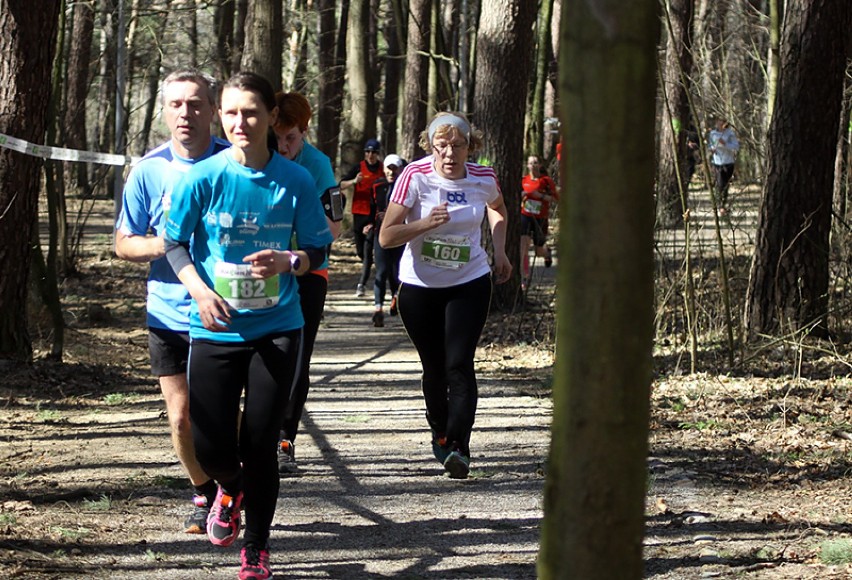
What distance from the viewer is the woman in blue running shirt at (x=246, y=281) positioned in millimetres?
4801

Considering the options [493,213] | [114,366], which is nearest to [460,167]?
[493,213]

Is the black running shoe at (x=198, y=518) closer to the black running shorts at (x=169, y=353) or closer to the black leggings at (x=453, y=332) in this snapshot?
the black running shorts at (x=169, y=353)

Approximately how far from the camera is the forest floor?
5473 mm

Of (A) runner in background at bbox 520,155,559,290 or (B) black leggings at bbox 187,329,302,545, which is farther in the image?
(A) runner in background at bbox 520,155,559,290

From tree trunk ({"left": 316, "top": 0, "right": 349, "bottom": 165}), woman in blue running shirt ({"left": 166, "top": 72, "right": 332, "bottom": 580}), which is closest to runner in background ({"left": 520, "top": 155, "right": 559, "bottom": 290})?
tree trunk ({"left": 316, "top": 0, "right": 349, "bottom": 165})

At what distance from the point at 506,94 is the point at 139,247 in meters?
9.92

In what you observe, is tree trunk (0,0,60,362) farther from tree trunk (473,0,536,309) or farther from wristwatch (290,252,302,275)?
tree trunk (473,0,536,309)

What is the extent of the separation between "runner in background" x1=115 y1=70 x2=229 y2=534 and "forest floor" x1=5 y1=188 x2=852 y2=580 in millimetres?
724

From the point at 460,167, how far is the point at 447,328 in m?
0.93

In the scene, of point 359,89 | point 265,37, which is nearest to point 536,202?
point 265,37

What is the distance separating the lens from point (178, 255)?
4828 mm

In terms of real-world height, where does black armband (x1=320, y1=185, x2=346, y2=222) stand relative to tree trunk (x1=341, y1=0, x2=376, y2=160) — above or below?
below

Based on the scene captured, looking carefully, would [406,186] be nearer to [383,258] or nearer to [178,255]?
[178,255]

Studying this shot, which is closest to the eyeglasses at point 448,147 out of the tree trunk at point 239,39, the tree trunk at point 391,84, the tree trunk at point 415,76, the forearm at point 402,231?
the forearm at point 402,231
